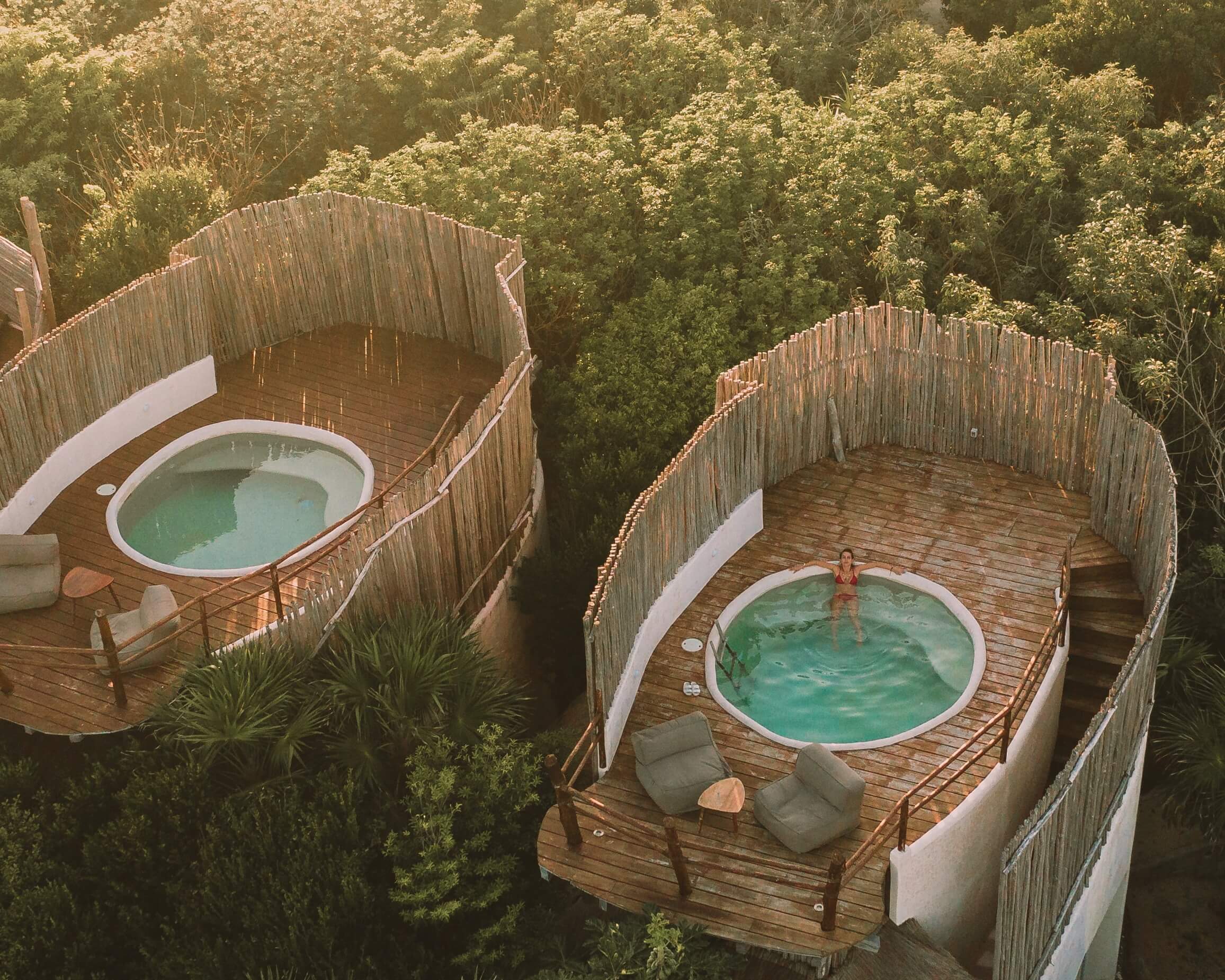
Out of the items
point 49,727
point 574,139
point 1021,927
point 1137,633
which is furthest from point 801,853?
point 574,139

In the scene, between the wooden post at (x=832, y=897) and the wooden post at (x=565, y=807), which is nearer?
the wooden post at (x=832, y=897)

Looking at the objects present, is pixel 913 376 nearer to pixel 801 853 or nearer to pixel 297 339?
pixel 801 853

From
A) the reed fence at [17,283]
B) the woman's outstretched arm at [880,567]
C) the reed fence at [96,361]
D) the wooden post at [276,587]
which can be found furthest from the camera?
the reed fence at [17,283]

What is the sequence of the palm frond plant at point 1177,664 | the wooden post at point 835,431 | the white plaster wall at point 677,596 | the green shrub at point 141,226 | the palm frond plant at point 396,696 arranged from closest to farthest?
the white plaster wall at point 677,596
the palm frond plant at point 396,696
the palm frond plant at point 1177,664
the wooden post at point 835,431
the green shrub at point 141,226

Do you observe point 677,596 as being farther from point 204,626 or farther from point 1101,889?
point 1101,889

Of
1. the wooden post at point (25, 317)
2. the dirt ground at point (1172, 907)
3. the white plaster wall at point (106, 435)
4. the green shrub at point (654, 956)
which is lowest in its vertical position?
the dirt ground at point (1172, 907)

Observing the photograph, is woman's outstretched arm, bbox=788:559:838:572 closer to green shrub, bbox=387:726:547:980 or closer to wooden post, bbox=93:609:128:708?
green shrub, bbox=387:726:547:980

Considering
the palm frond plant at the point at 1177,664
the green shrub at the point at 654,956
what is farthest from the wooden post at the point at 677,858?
the palm frond plant at the point at 1177,664

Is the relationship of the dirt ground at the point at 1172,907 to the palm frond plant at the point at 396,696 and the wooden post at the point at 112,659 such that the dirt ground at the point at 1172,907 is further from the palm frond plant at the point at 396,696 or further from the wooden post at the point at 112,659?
the wooden post at the point at 112,659

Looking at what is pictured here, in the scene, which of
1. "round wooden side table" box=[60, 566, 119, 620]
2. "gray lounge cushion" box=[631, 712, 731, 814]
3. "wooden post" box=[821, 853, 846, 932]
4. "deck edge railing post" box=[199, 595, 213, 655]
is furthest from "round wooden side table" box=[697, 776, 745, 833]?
"round wooden side table" box=[60, 566, 119, 620]
